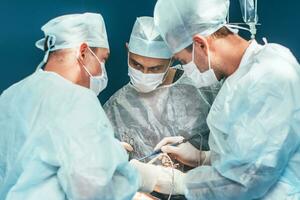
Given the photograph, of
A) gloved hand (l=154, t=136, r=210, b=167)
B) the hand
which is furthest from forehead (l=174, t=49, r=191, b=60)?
the hand

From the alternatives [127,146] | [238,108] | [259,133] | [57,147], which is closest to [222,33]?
[238,108]

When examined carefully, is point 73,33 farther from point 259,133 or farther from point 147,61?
point 259,133

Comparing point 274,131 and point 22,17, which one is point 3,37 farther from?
point 274,131

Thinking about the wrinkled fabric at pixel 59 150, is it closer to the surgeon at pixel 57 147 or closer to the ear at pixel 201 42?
the surgeon at pixel 57 147

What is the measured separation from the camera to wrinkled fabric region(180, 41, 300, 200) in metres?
1.45

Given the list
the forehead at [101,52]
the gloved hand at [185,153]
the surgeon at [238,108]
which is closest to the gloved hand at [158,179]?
the surgeon at [238,108]

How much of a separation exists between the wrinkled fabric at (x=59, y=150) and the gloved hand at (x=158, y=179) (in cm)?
35

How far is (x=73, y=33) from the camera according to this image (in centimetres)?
174

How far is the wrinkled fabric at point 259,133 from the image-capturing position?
1.45m

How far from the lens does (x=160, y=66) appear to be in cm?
212

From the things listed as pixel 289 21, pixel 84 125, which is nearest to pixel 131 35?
pixel 289 21

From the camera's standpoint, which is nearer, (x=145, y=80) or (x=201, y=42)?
(x=201, y=42)

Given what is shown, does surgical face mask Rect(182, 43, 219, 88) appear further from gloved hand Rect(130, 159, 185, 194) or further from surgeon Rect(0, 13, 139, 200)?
surgeon Rect(0, 13, 139, 200)

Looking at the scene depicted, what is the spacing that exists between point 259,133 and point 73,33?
2.55 feet
